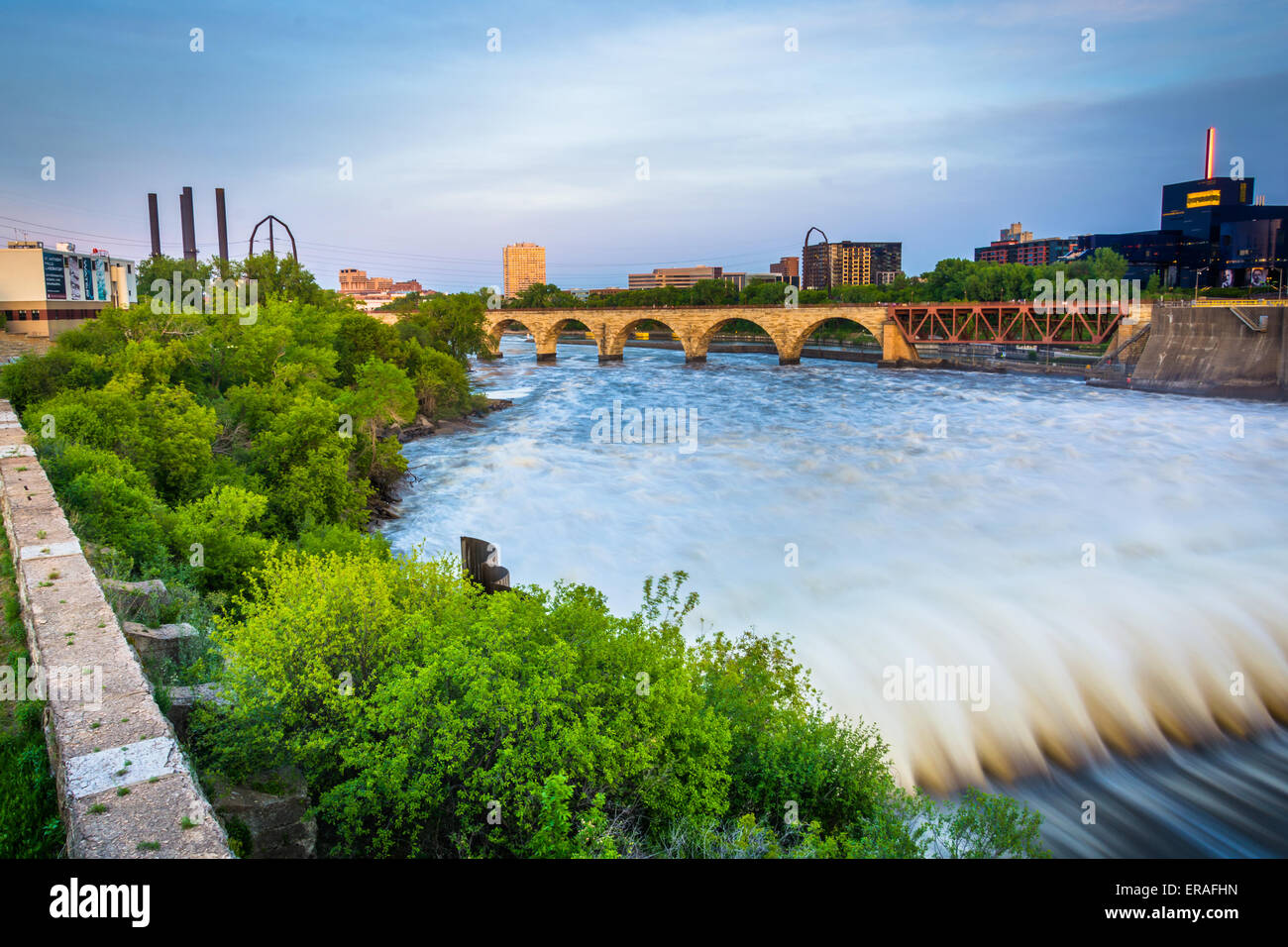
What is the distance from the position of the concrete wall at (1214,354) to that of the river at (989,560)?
3.55 m

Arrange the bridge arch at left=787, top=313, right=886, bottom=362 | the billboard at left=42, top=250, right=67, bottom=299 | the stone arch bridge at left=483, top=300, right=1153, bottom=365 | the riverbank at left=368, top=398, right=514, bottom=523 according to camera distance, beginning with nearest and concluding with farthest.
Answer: the riverbank at left=368, top=398, right=514, bottom=523
the stone arch bridge at left=483, top=300, right=1153, bottom=365
the bridge arch at left=787, top=313, right=886, bottom=362
the billboard at left=42, top=250, right=67, bottom=299

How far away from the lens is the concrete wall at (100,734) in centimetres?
728

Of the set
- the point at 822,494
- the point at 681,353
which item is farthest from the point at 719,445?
the point at 681,353

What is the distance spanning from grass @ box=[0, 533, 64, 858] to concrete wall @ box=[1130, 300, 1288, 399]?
78443mm

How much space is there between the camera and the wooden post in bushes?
54.7ft

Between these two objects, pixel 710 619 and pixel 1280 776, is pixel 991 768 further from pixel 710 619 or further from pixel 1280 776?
pixel 710 619

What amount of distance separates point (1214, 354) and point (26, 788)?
269ft

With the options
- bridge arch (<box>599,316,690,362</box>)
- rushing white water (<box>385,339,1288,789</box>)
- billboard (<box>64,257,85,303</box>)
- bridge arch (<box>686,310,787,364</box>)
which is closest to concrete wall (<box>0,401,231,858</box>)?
rushing white water (<box>385,339,1288,789</box>)

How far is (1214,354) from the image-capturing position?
69.9 m

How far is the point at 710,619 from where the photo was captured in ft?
87.0

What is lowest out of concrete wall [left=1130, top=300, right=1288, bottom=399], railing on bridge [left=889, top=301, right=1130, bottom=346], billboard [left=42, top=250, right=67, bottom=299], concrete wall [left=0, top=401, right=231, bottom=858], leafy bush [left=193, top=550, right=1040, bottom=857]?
leafy bush [left=193, top=550, right=1040, bottom=857]

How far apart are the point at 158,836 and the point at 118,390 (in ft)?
88.2

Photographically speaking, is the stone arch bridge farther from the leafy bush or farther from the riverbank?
the leafy bush

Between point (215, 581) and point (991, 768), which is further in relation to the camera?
point (215, 581)
